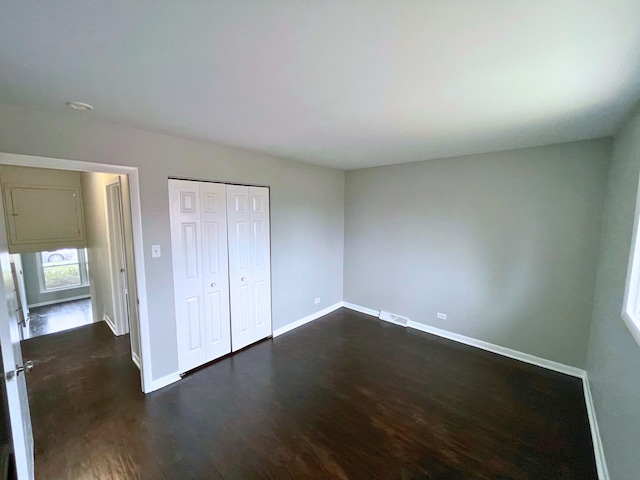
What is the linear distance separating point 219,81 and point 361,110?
3.25ft

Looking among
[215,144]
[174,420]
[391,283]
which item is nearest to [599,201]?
[391,283]

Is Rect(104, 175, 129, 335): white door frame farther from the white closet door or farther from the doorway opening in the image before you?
the white closet door

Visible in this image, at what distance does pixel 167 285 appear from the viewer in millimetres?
2695

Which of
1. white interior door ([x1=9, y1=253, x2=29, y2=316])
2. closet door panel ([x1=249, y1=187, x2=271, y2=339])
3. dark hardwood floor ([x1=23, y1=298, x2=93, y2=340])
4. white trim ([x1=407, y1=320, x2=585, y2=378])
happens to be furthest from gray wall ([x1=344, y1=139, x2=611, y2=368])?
white interior door ([x1=9, y1=253, x2=29, y2=316])

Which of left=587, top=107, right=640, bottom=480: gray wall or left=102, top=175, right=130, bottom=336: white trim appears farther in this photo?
left=102, top=175, right=130, bottom=336: white trim

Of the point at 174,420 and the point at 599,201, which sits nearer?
the point at 174,420

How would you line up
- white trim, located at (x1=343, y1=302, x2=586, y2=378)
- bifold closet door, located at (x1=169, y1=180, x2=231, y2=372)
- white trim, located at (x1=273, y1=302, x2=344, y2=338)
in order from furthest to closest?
white trim, located at (x1=273, y1=302, x2=344, y2=338) → white trim, located at (x1=343, y1=302, x2=586, y2=378) → bifold closet door, located at (x1=169, y1=180, x2=231, y2=372)

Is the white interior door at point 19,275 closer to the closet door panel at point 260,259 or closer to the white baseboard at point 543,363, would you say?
the closet door panel at point 260,259

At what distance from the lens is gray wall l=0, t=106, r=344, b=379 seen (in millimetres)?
2004

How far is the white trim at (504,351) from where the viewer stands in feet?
9.58

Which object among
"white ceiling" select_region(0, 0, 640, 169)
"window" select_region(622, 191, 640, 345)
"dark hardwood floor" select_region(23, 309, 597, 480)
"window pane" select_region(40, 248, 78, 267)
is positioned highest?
"white ceiling" select_region(0, 0, 640, 169)

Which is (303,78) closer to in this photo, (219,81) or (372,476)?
(219,81)

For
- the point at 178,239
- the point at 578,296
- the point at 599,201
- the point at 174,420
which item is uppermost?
the point at 599,201

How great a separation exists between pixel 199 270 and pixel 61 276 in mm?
5499
